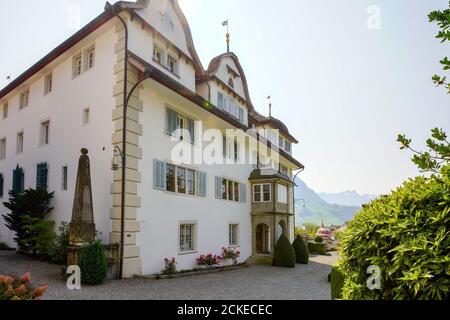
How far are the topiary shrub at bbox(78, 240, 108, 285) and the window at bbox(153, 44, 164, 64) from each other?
29.6 ft

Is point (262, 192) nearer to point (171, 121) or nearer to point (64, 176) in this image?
point (171, 121)

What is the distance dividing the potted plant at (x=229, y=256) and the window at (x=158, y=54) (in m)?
10.6

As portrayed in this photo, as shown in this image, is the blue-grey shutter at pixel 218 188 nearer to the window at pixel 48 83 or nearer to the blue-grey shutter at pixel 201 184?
the blue-grey shutter at pixel 201 184

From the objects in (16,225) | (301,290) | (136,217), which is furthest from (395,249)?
(16,225)

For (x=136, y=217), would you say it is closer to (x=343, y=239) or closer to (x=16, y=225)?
(x=16, y=225)

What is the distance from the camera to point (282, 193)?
24500 millimetres

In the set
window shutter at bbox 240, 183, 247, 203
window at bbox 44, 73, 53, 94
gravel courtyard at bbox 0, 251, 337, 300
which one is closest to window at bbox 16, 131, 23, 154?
window at bbox 44, 73, 53, 94

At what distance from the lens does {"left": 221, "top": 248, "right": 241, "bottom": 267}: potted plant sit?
18383mm

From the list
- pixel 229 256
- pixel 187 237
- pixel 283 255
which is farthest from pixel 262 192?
pixel 187 237

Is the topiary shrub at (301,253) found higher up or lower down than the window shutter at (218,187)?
lower down

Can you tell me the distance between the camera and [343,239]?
486 centimetres

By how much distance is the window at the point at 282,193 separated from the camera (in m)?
23.6

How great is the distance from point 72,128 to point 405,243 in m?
14.3

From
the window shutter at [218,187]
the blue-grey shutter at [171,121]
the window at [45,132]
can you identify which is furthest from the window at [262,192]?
the window at [45,132]
